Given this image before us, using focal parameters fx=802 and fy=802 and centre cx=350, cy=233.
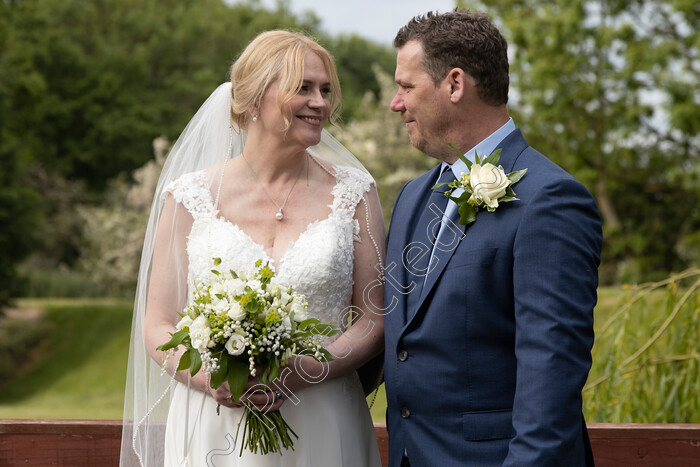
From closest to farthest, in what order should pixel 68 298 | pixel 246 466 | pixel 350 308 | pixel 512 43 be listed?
pixel 246 466 < pixel 350 308 < pixel 512 43 < pixel 68 298

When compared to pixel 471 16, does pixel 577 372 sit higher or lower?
lower

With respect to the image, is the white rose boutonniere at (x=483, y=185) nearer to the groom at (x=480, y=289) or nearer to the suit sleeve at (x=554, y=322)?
the groom at (x=480, y=289)

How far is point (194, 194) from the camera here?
11.7ft

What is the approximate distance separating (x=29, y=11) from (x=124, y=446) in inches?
1329

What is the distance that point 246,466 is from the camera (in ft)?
10.7

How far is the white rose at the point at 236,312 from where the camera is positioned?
2.76 m

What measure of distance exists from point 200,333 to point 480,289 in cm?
97

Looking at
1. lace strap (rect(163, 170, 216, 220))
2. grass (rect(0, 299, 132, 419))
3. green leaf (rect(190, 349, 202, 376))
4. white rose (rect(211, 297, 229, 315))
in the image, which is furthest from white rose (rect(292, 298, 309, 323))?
grass (rect(0, 299, 132, 419))

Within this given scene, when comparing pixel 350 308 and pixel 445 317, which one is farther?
pixel 350 308

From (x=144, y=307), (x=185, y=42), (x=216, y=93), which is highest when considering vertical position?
(x=185, y=42)

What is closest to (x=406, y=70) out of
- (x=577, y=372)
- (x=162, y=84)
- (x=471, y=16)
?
(x=471, y=16)

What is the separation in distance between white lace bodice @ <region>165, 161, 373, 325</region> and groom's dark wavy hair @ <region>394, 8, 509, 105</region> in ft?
3.05

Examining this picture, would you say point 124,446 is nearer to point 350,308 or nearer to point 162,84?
point 350,308

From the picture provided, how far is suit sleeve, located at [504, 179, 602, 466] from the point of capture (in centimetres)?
242
